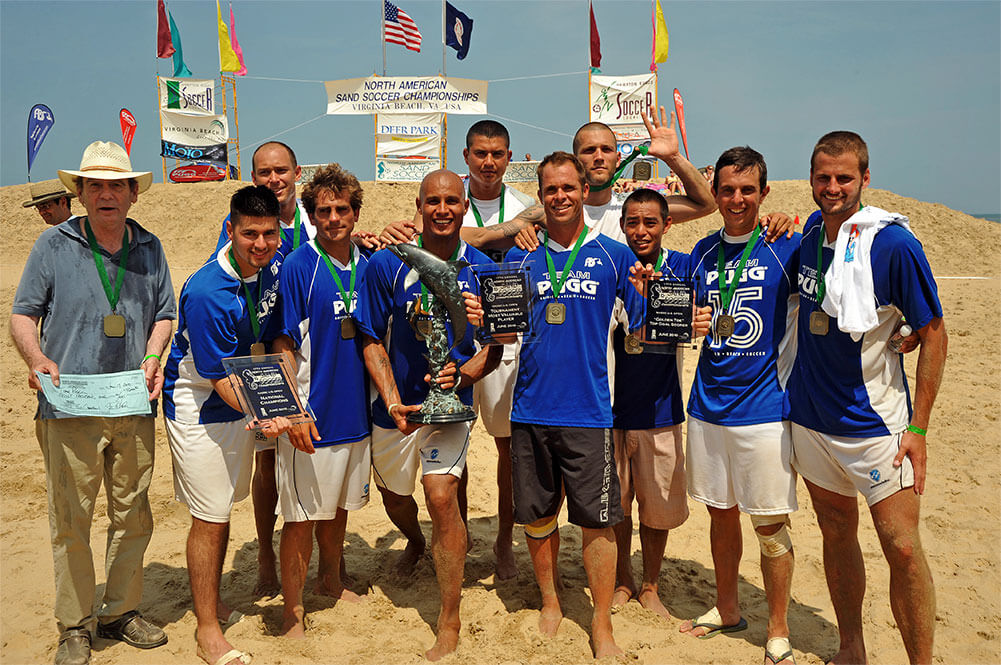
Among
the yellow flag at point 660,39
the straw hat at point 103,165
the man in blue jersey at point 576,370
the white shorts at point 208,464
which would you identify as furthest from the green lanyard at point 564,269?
the yellow flag at point 660,39

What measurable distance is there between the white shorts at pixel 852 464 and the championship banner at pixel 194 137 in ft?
91.1

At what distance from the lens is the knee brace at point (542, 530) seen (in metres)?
4.33

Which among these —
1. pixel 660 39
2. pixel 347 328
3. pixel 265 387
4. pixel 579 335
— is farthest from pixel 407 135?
pixel 265 387

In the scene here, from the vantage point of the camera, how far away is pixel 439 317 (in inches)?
159

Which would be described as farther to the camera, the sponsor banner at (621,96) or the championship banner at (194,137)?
the championship banner at (194,137)

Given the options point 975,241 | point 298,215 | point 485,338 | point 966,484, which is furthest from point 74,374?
point 975,241

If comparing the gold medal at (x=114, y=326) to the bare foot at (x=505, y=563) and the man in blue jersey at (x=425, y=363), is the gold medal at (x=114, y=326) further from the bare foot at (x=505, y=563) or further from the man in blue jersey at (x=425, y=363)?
the bare foot at (x=505, y=563)

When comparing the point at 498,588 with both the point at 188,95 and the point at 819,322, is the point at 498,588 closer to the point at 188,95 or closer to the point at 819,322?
the point at 819,322

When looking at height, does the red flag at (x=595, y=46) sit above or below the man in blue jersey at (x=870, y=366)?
above

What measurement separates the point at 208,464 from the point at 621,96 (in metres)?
25.5

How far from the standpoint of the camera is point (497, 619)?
4676 millimetres

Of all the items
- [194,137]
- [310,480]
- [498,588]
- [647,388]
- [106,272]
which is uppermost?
[194,137]

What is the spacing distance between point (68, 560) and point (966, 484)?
7.83 metres

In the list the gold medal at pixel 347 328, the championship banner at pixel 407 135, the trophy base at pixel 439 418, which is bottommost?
the trophy base at pixel 439 418
